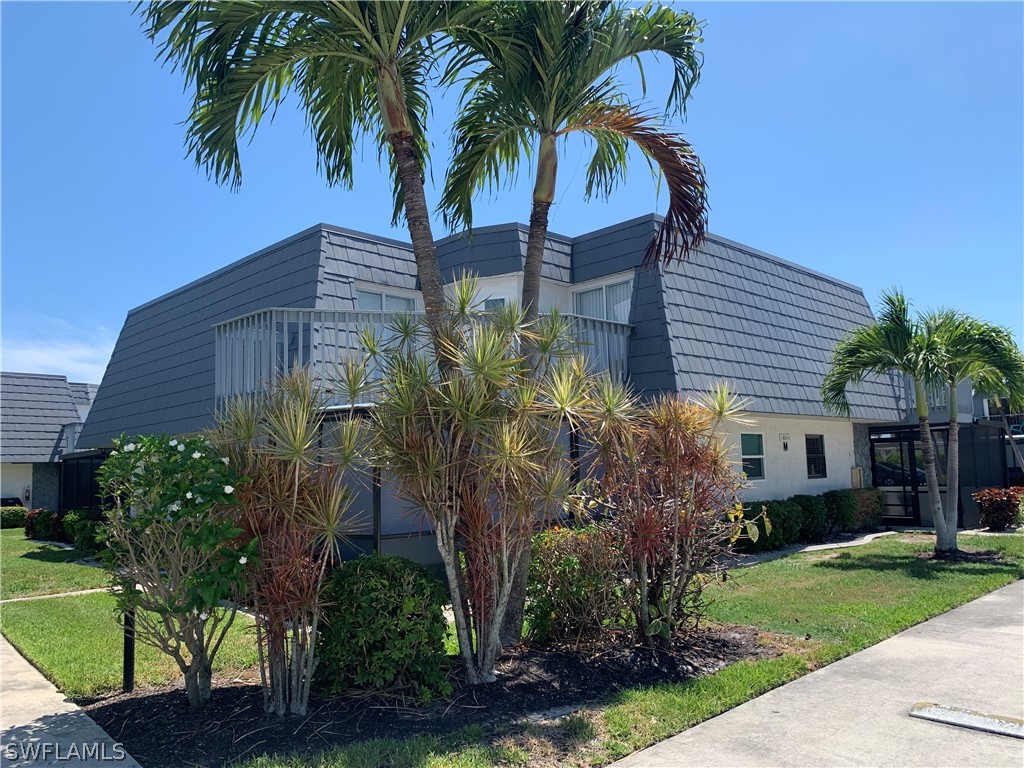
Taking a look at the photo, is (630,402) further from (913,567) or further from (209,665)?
(913,567)

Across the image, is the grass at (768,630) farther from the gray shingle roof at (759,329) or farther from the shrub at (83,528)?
the shrub at (83,528)

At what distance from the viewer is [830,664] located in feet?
23.4

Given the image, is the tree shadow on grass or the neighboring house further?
the neighboring house

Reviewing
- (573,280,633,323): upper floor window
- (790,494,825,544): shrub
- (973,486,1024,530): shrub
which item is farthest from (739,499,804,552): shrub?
(973,486,1024,530): shrub

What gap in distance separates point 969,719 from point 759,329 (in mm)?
11619

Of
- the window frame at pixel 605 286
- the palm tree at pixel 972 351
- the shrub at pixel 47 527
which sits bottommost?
the shrub at pixel 47 527

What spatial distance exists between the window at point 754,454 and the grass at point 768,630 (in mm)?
2194

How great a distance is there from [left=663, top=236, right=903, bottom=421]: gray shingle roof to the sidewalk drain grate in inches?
304

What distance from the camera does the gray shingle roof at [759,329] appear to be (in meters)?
14.2

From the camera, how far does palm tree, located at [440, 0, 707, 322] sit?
7566 millimetres

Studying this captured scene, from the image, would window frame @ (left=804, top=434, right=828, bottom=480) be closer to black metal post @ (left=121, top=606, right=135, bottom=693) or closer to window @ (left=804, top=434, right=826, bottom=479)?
window @ (left=804, top=434, right=826, bottom=479)

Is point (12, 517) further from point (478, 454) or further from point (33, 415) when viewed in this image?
point (478, 454)

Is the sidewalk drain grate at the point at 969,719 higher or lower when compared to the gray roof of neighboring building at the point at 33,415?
lower

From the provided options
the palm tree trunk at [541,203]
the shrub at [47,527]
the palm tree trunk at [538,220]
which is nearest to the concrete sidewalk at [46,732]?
the palm tree trunk at [538,220]
